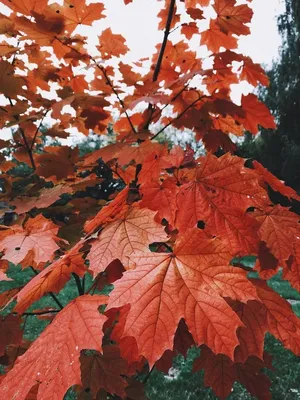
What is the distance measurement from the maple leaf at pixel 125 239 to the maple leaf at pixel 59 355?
0.34ft

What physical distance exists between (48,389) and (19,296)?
24 cm

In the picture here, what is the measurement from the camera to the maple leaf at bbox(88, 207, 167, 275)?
930 mm

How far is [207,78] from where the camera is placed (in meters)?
2.00

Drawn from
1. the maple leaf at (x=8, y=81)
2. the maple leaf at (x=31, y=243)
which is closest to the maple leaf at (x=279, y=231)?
the maple leaf at (x=31, y=243)

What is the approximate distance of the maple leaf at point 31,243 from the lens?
108 cm

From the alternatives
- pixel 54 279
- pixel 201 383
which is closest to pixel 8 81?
pixel 54 279

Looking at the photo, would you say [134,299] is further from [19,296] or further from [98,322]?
[19,296]

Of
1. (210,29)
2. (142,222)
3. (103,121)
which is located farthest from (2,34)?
(142,222)

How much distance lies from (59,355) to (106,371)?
0.53m

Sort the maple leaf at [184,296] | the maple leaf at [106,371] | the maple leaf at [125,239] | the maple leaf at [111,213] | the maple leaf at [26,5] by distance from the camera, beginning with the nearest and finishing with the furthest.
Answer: the maple leaf at [184,296], the maple leaf at [125,239], the maple leaf at [111,213], the maple leaf at [106,371], the maple leaf at [26,5]

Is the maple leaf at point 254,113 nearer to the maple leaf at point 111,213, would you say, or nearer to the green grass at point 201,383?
the maple leaf at point 111,213

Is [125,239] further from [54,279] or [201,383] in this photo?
[201,383]

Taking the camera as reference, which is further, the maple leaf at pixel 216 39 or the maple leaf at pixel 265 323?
the maple leaf at pixel 216 39

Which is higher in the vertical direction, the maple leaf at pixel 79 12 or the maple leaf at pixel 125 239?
the maple leaf at pixel 79 12
